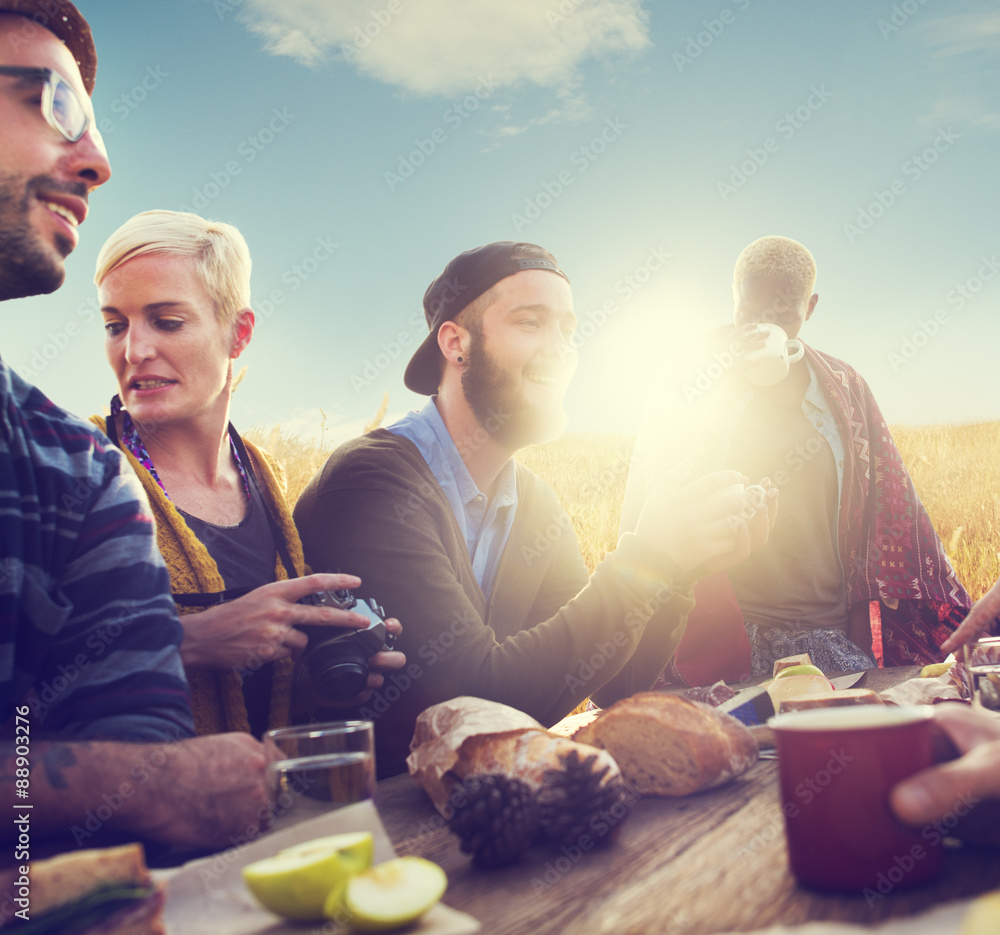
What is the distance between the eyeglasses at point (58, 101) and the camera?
136cm

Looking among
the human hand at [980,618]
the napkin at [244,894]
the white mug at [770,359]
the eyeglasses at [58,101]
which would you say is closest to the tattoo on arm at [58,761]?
the napkin at [244,894]

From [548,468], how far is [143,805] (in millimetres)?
7005

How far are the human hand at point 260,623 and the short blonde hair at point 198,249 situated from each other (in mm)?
895

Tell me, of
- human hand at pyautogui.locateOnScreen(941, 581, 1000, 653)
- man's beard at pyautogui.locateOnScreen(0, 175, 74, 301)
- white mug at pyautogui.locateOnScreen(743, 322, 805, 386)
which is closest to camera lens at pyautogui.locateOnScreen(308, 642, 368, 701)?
man's beard at pyautogui.locateOnScreen(0, 175, 74, 301)

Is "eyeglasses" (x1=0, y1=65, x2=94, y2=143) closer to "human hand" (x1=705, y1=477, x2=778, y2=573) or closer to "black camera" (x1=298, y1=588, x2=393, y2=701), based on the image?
"black camera" (x1=298, y1=588, x2=393, y2=701)

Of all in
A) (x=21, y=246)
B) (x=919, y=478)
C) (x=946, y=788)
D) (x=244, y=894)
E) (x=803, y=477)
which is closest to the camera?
(x=946, y=788)

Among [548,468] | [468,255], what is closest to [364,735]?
[468,255]

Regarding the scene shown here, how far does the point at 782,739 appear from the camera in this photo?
81 centimetres

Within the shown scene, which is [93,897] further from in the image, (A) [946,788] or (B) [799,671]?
(B) [799,671]

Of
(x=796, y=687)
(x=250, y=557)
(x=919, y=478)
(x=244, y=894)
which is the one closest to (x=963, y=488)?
(x=919, y=478)

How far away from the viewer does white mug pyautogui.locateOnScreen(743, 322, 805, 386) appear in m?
3.29

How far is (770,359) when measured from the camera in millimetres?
3289

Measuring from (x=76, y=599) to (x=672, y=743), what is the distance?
3.10 feet

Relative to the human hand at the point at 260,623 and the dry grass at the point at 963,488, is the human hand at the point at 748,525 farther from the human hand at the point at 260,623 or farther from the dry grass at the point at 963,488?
the dry grass at the point at 963,488
